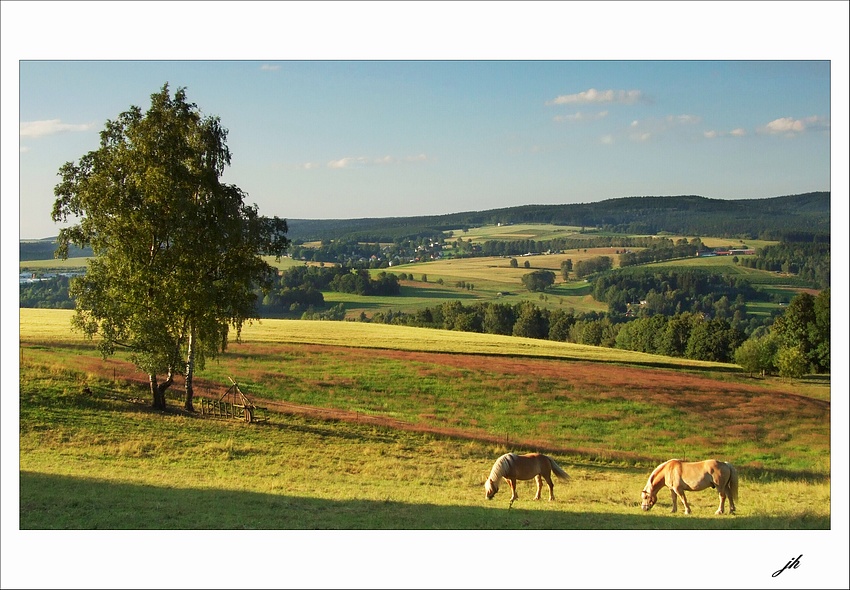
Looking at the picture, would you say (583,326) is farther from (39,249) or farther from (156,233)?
(39,249)

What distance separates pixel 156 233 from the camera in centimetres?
2331

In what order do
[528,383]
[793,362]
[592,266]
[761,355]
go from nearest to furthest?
[528,383]
[793,362]
[761,355]
[592,266]

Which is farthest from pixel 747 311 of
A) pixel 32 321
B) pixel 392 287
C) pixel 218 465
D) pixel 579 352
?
pixel 32 321

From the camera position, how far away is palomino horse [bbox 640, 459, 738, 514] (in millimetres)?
17000

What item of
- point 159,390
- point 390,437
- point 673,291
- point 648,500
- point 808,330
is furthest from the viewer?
point 673,291

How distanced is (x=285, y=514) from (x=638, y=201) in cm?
2449

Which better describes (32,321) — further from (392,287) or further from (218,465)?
(392,287)

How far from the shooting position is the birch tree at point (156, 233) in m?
22.7

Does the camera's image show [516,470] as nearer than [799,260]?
Yes

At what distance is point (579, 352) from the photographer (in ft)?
132

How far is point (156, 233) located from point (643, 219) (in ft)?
87.8

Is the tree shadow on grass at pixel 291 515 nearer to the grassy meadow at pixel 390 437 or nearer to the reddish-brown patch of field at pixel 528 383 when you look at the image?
the grassy meadow at pixel 390 437

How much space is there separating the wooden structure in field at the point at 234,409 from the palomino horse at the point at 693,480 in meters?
13.3

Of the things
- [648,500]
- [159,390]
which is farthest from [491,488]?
[159,390]
